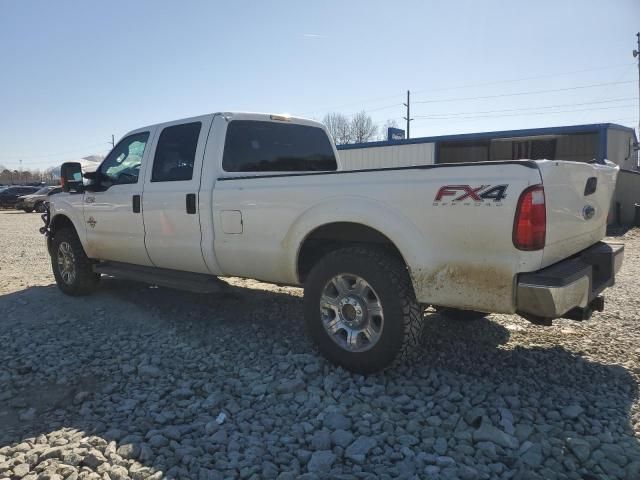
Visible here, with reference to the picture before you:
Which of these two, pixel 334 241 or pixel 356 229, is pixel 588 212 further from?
pixel 334 241

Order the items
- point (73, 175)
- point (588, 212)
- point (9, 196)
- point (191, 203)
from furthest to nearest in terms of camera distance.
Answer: point (9, 196) → point (73, 175) → point (191, 203) → point (588, 212)

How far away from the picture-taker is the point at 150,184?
5262 mm

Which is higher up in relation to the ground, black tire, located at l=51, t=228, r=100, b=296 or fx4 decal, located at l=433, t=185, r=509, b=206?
fx4 decal, located at l=433, t=185, r=509, b=206

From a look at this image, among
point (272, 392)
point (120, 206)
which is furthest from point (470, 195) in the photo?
point (120, 206)

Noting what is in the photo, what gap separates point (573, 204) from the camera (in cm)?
335

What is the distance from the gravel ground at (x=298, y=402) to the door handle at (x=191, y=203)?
118 centimetres

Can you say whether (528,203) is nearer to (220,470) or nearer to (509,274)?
(509,274)

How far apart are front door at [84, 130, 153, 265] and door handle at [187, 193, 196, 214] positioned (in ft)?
2.96

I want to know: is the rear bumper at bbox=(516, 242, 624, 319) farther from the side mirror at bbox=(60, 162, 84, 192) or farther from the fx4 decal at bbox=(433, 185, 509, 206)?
the side mirror at bbox=(60, 162, 84, 192)

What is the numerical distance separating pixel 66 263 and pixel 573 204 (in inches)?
234

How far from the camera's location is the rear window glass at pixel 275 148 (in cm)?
485

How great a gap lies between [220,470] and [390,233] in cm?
177

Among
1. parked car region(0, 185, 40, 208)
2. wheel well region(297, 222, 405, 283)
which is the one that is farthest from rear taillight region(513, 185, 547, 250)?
parked car region(0, 185, 40, 208)

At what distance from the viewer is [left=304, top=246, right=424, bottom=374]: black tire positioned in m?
3.42
